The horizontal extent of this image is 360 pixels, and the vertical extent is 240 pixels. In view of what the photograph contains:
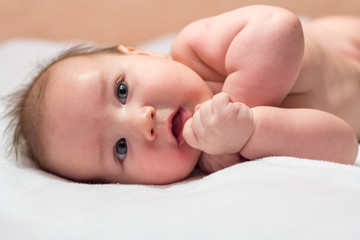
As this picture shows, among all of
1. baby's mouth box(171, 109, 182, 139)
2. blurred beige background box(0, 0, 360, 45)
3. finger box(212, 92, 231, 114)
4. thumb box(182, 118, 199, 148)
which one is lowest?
blurred beige background box(0, 0, 360, 45)

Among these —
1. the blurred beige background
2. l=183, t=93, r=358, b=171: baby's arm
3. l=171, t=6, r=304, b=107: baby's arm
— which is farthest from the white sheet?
the blurred beige background

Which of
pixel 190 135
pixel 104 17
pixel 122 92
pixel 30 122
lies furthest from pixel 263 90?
pixel 104 17

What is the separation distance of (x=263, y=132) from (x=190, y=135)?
5.1 inches

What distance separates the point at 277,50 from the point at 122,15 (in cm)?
132

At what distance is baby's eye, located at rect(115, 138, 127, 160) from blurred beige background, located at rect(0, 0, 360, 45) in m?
1.07

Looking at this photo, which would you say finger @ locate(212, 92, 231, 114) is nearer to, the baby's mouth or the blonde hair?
the baby's mouth

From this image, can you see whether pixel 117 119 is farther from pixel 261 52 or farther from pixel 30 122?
pixel 261 52

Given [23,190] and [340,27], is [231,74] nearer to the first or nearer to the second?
[23,190]

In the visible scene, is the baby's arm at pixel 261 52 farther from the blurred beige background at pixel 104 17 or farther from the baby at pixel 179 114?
the blurred beige background at pixel 104 17

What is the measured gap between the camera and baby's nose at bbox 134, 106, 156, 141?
906 mm

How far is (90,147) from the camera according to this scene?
951mm

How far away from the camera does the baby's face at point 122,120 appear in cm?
93

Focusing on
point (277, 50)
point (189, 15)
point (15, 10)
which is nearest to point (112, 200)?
point (277, 50)

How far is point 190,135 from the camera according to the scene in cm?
88
